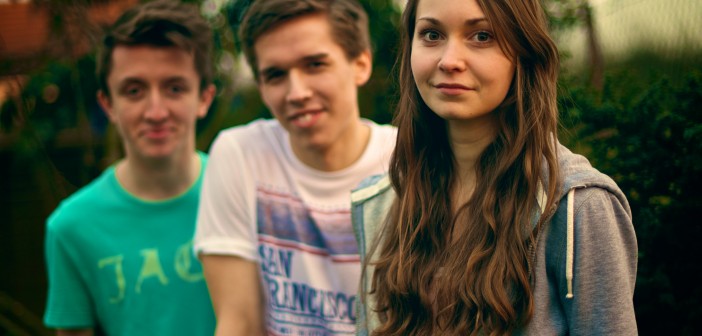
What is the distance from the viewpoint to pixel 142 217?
10.9 feet

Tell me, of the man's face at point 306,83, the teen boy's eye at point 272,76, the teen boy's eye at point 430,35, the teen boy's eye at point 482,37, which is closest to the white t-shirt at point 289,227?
the man's face at point 306,83

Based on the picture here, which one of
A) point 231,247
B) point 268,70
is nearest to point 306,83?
point 268,70

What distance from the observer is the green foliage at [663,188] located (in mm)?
2262

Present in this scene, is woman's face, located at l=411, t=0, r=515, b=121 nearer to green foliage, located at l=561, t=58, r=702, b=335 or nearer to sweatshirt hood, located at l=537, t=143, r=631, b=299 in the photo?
sweatshirt hood, located at l=537, t=143, r=631, b=299

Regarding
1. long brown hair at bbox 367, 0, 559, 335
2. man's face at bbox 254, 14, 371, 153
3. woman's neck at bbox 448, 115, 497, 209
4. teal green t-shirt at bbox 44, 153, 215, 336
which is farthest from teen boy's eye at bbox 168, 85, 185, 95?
woman's neck at bbox 448, 115, 497, 209

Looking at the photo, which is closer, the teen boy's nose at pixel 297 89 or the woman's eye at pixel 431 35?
the woman's eye at pixel 431 35

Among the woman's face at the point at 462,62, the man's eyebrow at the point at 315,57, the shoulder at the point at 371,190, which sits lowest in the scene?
the shoulder at the point at 371,190

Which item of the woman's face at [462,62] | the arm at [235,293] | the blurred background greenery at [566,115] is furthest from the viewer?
the arm at [235,293]

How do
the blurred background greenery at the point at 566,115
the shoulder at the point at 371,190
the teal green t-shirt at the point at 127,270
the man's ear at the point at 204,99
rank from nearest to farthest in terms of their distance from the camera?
the shoulder at the point at 371,190, the blurred background greenery at the point at 566,115, the teal green t-shirt at the point at 127,270, the man's ear at the point at 204,99

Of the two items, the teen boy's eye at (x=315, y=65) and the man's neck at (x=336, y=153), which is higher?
the teen boy's eye at (x=315, y=65)

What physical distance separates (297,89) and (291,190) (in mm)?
405

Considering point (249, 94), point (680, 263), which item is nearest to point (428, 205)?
point (680, 263)

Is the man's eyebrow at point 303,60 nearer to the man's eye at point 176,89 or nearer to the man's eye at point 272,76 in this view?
the man's eye at point 272,76

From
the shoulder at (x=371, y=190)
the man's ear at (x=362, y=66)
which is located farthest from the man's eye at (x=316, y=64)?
the shoulder at (x=371, y=190)
